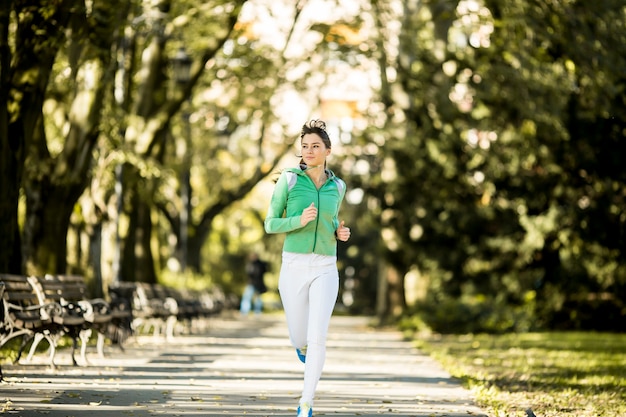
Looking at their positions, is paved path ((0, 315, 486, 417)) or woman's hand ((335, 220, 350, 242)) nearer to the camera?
woman's hand ((335, 220, 350, 242))

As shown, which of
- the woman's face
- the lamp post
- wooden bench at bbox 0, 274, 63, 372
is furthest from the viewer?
the lamp post

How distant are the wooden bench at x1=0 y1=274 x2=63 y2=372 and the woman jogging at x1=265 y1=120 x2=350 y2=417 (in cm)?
492

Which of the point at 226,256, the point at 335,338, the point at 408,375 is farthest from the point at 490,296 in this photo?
the point at 226,256

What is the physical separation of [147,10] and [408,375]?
10173 millimetres

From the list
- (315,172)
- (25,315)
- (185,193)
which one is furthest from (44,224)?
(185,193)

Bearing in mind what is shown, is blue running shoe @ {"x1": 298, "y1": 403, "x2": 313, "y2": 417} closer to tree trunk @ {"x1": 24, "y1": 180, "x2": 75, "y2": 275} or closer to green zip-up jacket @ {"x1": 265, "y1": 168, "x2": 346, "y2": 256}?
green zip-up jacket @ {"x1": 265, "y1": 168, "x2": 346, "y2": 256}

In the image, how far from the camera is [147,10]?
23.4m

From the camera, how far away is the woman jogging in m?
9.68

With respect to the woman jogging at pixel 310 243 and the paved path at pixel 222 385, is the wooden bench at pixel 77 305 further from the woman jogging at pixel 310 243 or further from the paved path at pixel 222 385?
the woman jogging at pixel 310 243

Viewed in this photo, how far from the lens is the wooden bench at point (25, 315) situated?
1402cm

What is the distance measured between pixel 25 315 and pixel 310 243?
566 cm

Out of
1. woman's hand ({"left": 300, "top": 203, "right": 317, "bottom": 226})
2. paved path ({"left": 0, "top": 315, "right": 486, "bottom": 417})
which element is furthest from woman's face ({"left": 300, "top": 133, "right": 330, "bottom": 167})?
paved path ({"left": 0, "top": 315, "right": 486, "bottom": 417})

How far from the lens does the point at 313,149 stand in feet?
32.0

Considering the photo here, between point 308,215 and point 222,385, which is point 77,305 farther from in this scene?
point 308,215
